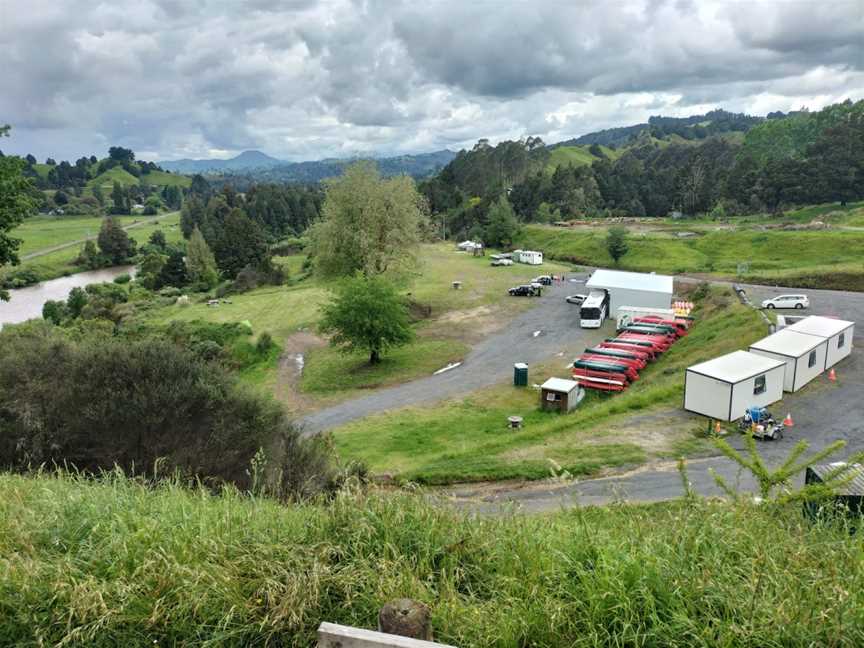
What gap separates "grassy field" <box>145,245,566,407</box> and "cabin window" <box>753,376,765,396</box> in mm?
14913

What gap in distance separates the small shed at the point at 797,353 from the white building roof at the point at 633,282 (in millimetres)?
13865

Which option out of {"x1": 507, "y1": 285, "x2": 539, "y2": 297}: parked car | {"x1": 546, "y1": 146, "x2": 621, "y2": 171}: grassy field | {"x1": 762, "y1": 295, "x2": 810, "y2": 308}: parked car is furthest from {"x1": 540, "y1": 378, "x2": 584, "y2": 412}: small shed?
{"x1": 546, "y1": 146, "x2": 621, "y2": 171}: grassy field

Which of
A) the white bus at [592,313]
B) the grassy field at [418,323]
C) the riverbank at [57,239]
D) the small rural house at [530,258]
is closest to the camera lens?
the grassy field at [418,323]

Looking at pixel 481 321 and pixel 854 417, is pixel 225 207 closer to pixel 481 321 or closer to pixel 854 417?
pixel 481 321

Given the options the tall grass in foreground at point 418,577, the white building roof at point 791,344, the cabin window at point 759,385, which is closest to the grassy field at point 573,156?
the white building roof at point 791,344

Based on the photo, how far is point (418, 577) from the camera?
14.0 ft

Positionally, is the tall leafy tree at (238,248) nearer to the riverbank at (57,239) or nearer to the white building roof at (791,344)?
the riverbank at (57,239)

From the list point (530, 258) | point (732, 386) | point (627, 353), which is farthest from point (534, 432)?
point (530, 258)

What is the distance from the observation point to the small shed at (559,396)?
21.9 metres

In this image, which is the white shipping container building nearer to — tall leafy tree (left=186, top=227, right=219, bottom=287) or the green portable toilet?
the green portable toilet

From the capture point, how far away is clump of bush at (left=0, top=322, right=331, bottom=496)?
36.4 ft

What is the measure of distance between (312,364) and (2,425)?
2082 centimetres

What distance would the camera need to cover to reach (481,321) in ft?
120

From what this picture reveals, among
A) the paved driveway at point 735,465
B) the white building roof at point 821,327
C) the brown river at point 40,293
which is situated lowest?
the brown river at point 40,293
